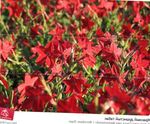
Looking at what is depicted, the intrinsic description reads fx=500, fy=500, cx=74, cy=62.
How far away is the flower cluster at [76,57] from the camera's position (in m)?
1.54

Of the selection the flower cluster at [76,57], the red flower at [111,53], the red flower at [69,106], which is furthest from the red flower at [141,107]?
the red flower at [111,53]

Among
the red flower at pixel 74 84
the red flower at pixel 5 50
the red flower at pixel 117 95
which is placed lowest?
the red flower at pixel 117 95

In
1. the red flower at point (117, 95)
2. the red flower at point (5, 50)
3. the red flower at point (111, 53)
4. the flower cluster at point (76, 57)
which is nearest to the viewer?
the red flower at point (117, 95)

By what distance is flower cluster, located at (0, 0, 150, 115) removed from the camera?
5.07 ft

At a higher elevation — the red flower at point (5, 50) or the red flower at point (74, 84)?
the red flower at point (5, 50)

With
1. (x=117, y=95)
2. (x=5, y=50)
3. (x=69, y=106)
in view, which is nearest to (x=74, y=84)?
A: (x=69, y=106)

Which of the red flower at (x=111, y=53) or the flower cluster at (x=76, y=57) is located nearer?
the flower cluster at (x=76, y=57)

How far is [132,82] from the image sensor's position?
1.71m

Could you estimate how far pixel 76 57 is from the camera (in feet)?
6.22

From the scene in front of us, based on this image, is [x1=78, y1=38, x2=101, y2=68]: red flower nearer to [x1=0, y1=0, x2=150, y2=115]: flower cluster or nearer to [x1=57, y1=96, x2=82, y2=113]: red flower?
[x1=0, y1=0, x2=150, y2=115]: flower cluster

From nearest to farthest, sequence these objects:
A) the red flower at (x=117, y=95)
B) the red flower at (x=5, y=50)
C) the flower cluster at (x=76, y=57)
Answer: the red flower at (x=117, y=95), the flower cluster at (x=76, y=57), the red flower at (x=5, y=50)

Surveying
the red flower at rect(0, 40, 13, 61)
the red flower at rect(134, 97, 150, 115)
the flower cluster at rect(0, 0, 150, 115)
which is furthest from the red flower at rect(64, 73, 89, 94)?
the red flower at rect(0, 40, 13, 61)

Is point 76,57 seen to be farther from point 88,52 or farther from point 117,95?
point 117,95

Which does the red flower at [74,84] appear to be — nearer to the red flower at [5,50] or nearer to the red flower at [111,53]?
the red flower at [111,53]
